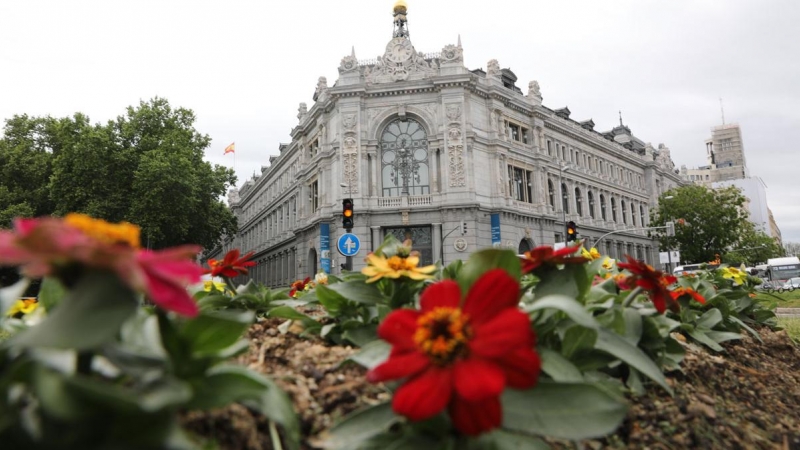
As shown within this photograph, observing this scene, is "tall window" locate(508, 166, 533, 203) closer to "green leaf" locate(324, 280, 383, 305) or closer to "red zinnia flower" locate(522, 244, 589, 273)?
"green leaf" locate(324, 280, 383, 305)

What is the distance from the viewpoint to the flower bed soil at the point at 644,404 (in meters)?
1.23

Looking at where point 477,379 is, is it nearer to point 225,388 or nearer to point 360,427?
point 360,427

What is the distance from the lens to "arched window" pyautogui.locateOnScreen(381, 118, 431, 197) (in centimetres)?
3158

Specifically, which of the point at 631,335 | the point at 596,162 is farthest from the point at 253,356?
the point at 596,162

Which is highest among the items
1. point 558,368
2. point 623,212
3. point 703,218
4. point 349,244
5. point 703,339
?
point 623,212

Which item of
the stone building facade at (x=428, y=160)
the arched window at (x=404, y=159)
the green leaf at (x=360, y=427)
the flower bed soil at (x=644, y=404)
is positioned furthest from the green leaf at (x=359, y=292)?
the arched window at (x=404, y=159)

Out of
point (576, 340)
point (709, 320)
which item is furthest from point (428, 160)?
point (576, 340)

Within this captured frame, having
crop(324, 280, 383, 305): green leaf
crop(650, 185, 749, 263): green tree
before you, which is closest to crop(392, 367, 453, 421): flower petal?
crop(324, 280, 383, 305): green leaf

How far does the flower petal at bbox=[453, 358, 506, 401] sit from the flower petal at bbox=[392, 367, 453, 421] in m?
0.03

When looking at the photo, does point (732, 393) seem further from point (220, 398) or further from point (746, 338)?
point (220, 398)

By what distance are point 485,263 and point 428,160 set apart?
3038 cm

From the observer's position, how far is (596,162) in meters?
45.2

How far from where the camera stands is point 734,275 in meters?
4.32

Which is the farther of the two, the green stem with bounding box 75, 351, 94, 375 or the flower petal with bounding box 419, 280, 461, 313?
the flower petal with bounding box 419, 280, 461, 313
